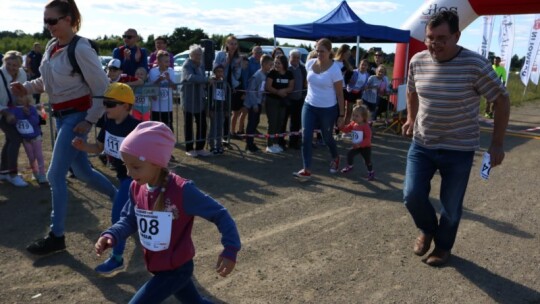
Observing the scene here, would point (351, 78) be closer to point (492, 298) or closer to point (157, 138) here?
point (492, 298)

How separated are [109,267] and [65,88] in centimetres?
148

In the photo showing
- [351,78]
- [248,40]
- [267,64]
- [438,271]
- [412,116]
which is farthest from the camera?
[248,40]

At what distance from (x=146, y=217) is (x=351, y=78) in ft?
27.7

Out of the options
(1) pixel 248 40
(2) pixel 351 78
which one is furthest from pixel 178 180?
(1) pixel 248 40

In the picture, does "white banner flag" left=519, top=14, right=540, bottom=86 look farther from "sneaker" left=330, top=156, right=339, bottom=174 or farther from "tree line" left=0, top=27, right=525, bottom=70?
"sneaker" left=330, top=156, right=339, bottom=174

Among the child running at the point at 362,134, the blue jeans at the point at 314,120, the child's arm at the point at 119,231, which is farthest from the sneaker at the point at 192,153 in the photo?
the child's arm at the point at 119,231

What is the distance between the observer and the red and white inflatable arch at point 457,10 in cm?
846

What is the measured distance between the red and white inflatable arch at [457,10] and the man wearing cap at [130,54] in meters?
6.19

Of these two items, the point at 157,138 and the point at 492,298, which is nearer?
the point at 157,138

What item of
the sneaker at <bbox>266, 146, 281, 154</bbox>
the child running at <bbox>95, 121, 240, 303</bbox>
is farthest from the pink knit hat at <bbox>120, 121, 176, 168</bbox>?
the sneaker at <bbox>266, 146, 281, 154</bbox>

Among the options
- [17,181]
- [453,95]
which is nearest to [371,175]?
[453,95]

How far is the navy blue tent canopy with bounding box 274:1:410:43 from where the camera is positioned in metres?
11.6

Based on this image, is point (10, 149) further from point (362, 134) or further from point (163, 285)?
point (362, 134)

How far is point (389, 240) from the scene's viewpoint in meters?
4.59
